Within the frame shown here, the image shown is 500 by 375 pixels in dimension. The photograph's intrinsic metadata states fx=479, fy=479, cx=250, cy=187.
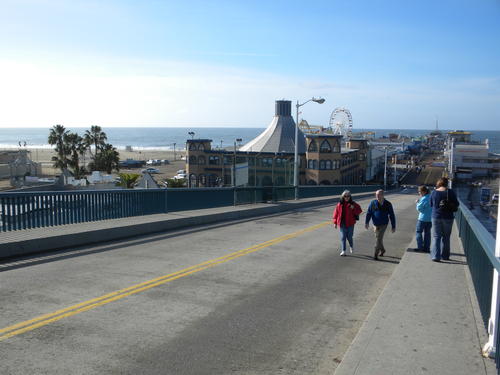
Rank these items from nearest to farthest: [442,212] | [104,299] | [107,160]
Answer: [104,299], [442,212], [107,160]

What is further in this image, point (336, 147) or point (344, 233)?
point (336, 147)

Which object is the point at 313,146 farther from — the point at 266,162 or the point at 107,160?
the point at 107,160

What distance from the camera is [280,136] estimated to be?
95.6m

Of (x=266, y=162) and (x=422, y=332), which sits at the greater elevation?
(x=266, y=162)

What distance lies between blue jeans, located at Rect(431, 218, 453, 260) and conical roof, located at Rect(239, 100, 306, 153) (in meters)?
80.6

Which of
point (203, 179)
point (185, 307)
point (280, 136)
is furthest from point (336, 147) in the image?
point (185, 307)

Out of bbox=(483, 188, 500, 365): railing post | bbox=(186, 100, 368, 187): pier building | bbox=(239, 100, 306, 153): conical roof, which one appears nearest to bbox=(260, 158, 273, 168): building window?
bbox=(186, 100, 368, 187): pier building

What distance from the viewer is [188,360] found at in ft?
17.6

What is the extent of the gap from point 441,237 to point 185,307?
5435 millimetres

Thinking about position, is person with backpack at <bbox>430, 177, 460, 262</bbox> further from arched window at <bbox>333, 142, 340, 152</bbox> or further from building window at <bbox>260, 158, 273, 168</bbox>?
arched window at <bbox>333, 142, 340, 152</bbox>

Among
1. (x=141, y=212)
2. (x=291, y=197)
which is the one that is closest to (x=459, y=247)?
(x=141, y=212)

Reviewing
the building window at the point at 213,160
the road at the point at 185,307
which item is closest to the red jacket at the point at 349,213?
the road at the point at 185,307

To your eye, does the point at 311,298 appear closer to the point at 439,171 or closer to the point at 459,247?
the point at 459,247

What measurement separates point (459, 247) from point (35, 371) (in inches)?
378
